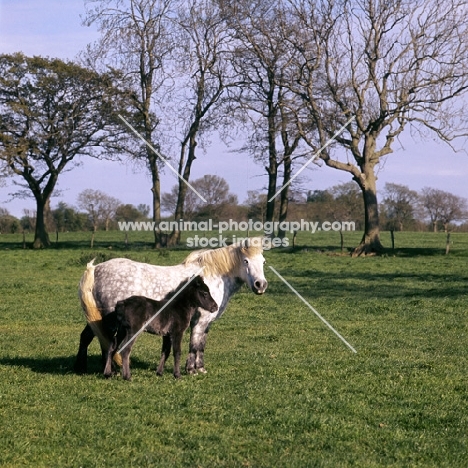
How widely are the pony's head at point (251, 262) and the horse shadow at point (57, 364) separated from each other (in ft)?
6.11

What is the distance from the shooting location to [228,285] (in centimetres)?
997

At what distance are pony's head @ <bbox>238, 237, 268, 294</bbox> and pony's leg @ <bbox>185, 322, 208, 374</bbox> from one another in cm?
85

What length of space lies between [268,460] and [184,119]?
126ft

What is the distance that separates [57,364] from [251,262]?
10.3 feet

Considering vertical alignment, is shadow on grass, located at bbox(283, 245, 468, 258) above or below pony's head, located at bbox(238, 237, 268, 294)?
below

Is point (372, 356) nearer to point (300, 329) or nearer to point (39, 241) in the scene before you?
point (300, 329)

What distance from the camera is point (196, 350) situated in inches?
376

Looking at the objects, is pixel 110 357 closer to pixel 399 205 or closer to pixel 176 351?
pixel 176 351

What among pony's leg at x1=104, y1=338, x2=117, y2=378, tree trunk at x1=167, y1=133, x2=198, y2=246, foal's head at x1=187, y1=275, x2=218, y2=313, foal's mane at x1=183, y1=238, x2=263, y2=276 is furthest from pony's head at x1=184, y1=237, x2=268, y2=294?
tree trunk at x1=167, y1=133, x2=198, y2=246

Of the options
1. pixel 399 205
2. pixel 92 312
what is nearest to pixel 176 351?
pixel 92 312

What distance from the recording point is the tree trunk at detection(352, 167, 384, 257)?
114 feet

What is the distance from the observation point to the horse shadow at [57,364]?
9.73 metres

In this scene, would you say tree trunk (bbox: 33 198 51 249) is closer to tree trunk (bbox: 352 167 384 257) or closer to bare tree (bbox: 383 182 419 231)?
tree trunk (bbox: 352 167 384 257)

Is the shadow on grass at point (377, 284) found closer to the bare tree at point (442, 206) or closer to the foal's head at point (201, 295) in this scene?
the foal's head at point (201, 295)
